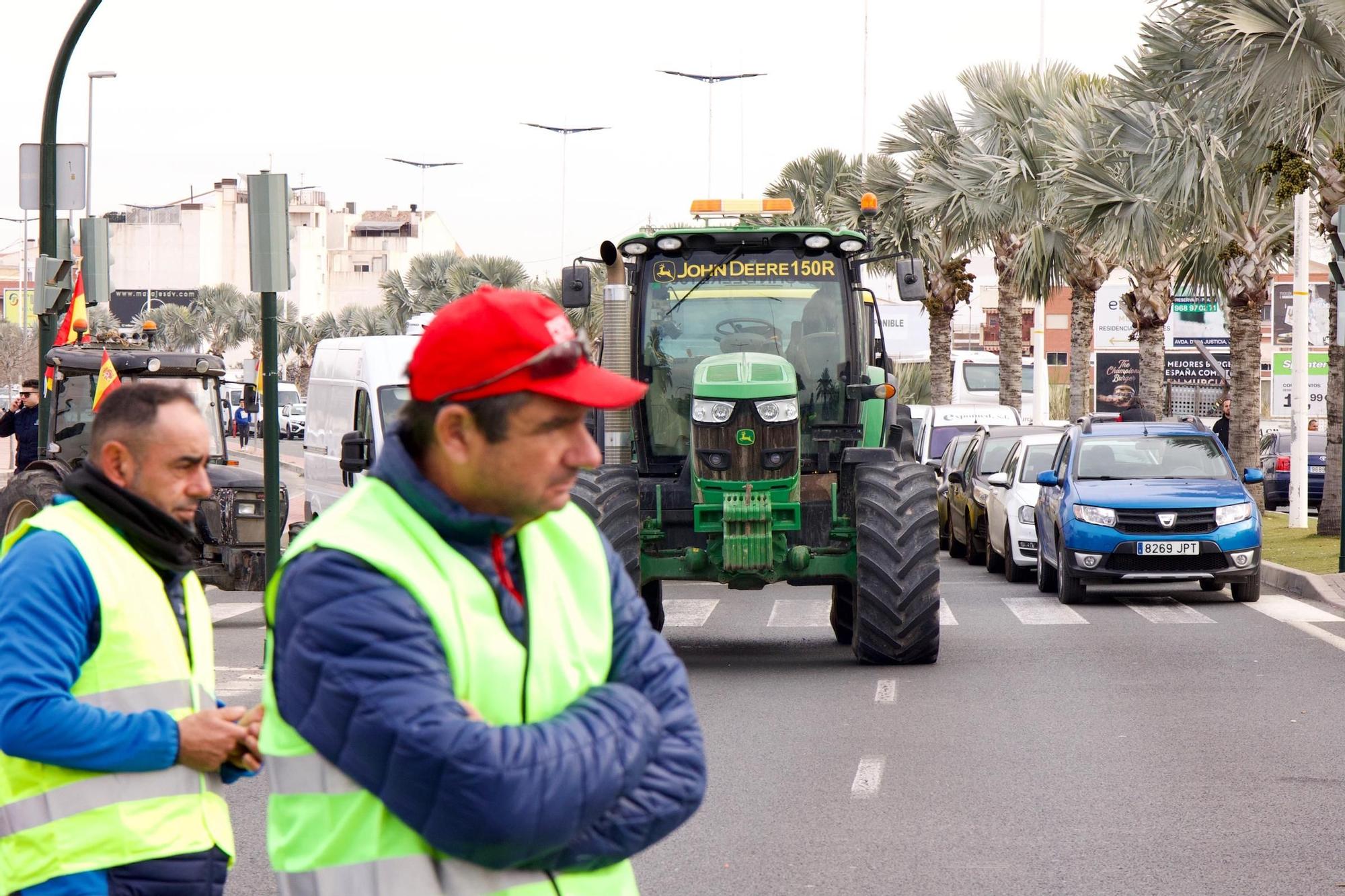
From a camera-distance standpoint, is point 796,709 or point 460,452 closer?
point 460,452

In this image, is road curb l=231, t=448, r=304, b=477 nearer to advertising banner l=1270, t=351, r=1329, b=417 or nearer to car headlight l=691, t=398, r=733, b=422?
advertising banner l=1270, t=351, r=1329, b=417

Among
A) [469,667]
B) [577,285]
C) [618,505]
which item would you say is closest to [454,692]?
[469,667]

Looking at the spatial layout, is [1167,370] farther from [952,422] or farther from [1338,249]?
[1338,249]

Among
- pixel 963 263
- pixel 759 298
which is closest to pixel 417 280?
pixel 963 263

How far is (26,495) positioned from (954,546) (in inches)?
559

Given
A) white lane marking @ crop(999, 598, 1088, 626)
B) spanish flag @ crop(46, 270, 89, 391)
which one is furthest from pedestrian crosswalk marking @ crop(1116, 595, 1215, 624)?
spanish flag @ crop(46, 270, 89, 391)

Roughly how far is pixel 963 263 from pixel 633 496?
100 feet

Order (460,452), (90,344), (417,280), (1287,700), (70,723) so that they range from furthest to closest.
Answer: (417,280) < (90,344) < (1287,700) < (70,723) < (460,452)

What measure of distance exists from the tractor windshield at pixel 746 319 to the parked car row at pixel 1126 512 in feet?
14.8

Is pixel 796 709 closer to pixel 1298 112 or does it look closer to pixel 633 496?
pixel 633 496

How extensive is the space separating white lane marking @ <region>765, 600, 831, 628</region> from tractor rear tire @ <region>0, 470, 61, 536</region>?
637 centimetres

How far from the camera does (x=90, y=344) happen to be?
18688mm

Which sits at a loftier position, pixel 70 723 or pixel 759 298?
pixel 759 298

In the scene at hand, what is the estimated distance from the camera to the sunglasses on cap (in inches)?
97.3
